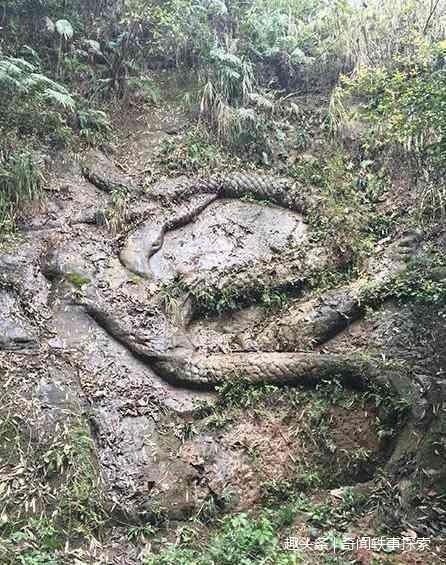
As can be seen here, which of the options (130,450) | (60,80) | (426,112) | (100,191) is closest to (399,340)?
(426,112)

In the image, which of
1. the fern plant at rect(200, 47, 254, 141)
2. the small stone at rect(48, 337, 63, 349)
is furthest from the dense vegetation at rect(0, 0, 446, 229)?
the small stone at rect(48, 337, 63, 349)

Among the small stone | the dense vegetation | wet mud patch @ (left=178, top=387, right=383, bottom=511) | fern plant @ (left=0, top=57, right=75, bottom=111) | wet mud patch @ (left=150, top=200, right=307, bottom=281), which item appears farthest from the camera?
the dense vegetation

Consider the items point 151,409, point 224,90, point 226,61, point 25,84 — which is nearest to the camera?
point 151,409

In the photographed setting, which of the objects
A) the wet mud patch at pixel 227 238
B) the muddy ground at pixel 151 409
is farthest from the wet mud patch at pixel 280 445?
the wet mud patch at pixel 227 238

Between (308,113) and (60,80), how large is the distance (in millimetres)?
4422

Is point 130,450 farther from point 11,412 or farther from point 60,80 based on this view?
point 60,80

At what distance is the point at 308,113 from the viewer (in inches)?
377

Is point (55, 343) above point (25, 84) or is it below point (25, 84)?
below

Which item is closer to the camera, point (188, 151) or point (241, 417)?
point (241, 417)

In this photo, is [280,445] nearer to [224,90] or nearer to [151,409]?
[151,409]

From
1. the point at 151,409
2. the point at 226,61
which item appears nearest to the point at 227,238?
the point at 151,409

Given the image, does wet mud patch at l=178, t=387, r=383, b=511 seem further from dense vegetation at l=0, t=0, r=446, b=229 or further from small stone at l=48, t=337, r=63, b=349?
dense vegetation at l=0, t=0, r=446, b=229

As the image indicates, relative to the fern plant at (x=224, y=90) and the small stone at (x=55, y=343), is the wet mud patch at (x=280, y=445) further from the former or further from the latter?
the fern plant at (x=224, y=90)

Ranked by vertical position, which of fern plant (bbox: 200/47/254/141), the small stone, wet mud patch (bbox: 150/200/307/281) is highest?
fern plant (bbox: 200/47/254/141)
